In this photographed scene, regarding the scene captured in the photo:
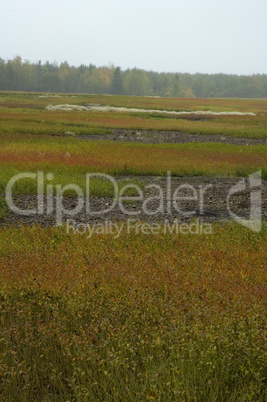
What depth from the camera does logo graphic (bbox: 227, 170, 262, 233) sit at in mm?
10122

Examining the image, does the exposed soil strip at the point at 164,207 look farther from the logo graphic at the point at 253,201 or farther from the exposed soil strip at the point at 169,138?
the exposed soil strip at the point at 169,138

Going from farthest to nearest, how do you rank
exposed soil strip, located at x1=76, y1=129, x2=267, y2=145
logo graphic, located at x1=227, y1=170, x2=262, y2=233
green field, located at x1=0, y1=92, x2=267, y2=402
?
exposed soil strip, located at x1=76, y1=129, x2=267, y2=145 < logo graphic, located at x1=227, y1=170, x2=262, y2=233 < green field, located at x1=0, y1=92, x2=267, y2=402

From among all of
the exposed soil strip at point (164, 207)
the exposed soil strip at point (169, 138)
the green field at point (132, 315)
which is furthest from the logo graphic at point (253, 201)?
the exposed soil strip at point (169, 138)

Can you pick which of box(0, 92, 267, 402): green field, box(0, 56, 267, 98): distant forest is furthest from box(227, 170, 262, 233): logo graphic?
box(0, 56, 267, 98): distant forest

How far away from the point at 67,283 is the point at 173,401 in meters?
2.76

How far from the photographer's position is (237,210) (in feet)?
40.1

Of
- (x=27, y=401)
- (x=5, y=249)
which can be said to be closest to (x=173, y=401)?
(x=27, y=401)

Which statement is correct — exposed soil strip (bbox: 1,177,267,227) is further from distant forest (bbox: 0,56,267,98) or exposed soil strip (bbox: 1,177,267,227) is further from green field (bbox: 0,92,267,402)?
distant forest (bbox: 0,56,267,98)

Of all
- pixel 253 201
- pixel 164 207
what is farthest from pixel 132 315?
pixel 253 201

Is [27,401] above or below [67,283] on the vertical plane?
below

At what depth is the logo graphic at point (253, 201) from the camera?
33.2 feet

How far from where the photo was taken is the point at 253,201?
1324 centimetres

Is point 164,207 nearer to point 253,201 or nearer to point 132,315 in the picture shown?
point 253,201

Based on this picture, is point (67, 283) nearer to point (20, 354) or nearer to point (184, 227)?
point (20, 354)
